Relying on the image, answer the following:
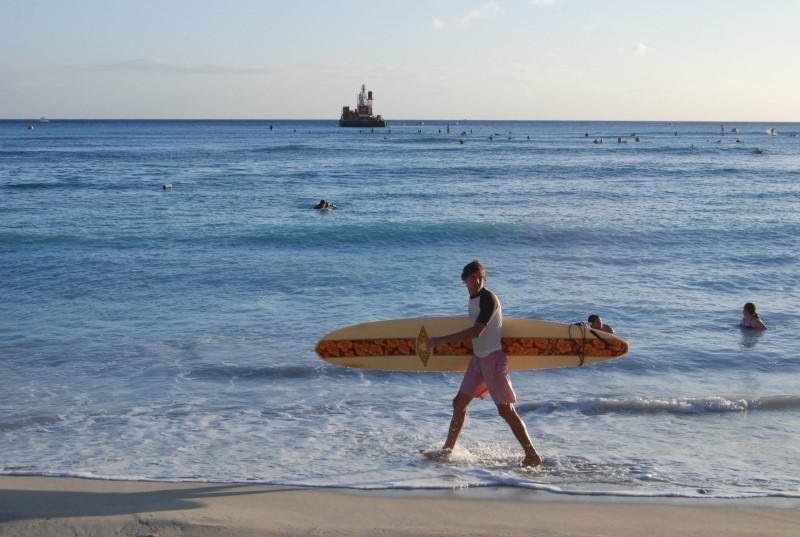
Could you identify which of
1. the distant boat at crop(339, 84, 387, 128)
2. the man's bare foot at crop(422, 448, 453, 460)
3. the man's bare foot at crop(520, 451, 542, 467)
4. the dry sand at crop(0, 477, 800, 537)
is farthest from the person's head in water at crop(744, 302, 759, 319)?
the distant boat at crop(339, 84, 387, 128)

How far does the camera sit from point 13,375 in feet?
33.6

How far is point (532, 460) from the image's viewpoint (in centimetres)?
716

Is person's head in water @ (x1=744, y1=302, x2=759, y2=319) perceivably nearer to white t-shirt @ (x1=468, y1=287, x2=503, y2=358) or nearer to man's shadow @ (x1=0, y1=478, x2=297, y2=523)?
white t-shirt @ (x1=468, y1=287, x2=503, y2=358)

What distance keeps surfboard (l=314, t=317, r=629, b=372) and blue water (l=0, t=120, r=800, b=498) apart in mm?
734

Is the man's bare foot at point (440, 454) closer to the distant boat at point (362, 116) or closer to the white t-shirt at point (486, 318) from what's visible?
the white t-shirt at point (486, 318)

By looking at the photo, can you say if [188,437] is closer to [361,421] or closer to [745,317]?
[361,421]

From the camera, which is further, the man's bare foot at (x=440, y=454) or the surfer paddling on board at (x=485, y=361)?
the man's bare foot at (x=440, y=454)

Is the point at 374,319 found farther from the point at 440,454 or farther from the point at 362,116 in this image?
the point at 362,116

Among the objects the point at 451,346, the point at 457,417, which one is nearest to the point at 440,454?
the point at 457,417

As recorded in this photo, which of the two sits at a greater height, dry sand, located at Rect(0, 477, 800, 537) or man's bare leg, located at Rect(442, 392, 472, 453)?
man's bare leg, located at Rect(442, 392, 472, 453)

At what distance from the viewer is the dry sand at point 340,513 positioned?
572cm

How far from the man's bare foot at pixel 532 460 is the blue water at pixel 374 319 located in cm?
10

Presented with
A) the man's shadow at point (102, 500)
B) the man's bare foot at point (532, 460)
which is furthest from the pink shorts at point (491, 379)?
the man's shadow at point (102, 500)

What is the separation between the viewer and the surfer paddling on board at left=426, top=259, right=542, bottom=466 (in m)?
6.86
